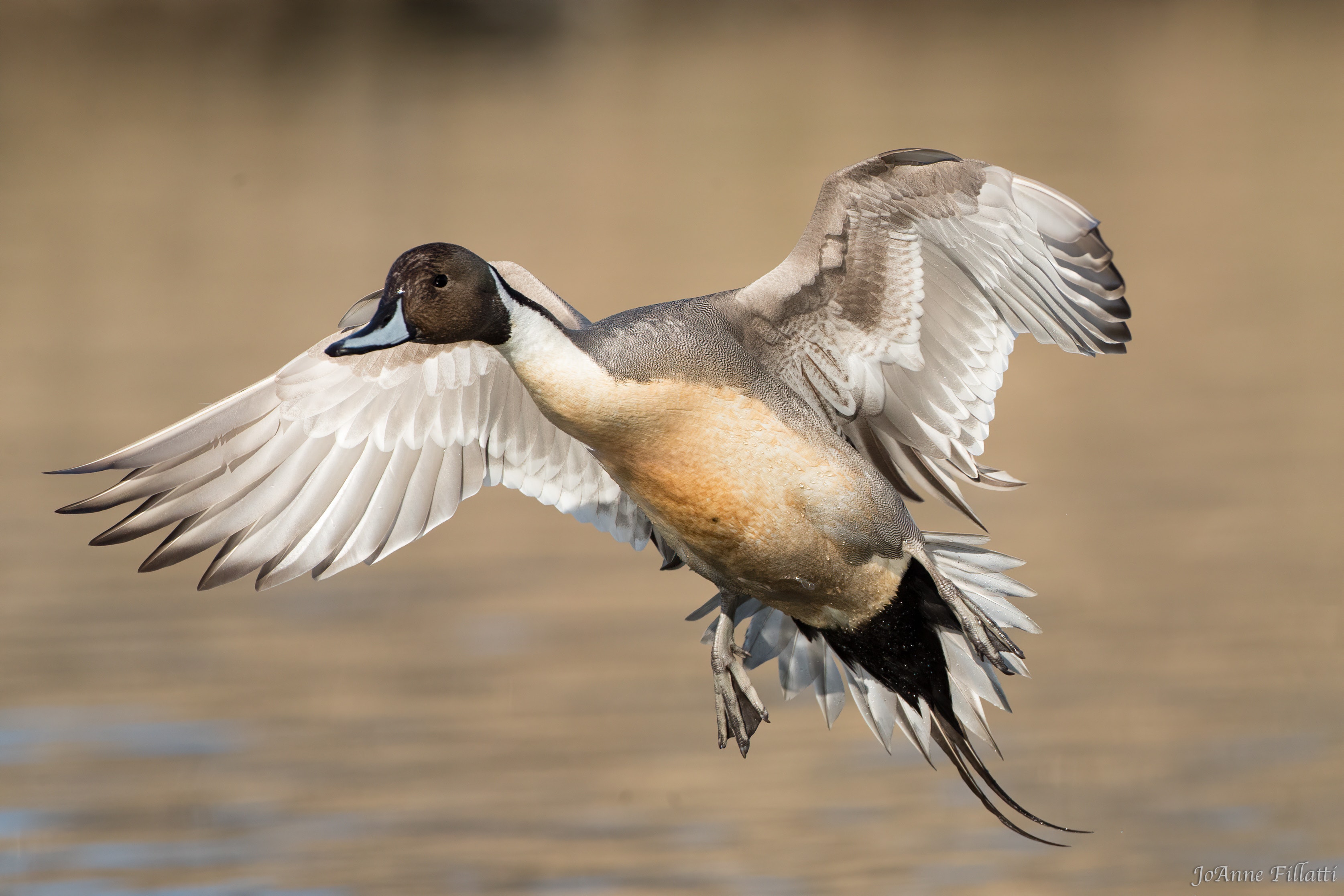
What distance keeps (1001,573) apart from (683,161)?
15.2m

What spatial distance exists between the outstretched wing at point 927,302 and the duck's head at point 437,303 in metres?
0.88

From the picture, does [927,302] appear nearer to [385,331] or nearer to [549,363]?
[549,363]

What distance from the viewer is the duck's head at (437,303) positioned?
451cm

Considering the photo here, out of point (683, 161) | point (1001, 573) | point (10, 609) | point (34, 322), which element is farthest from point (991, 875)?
point (683, 161)

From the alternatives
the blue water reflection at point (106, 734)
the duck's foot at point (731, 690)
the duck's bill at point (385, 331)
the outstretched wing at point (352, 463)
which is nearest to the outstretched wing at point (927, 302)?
the duck's foot at point (731, 690)

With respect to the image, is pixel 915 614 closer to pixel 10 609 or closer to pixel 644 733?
pixel 644 733

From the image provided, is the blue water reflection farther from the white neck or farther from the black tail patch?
the white neck

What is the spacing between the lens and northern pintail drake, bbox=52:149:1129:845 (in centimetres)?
500

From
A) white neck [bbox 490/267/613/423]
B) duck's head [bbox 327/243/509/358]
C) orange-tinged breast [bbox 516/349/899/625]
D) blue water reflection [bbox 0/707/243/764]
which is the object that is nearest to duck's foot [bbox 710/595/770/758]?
orange-tinged breast [bbox 516/349/899/625]

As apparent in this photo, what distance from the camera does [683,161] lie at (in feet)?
67.6

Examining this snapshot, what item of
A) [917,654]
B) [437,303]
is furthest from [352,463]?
[917,654]
